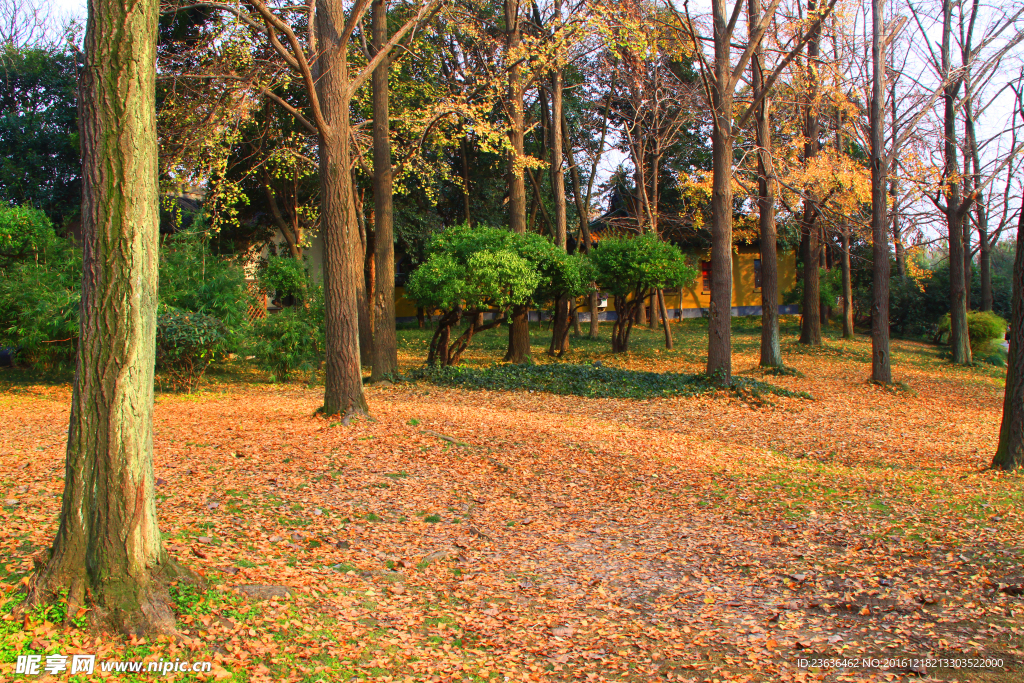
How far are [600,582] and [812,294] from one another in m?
18.5

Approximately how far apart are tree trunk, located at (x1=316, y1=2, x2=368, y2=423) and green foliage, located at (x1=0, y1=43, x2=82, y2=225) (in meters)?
12.7

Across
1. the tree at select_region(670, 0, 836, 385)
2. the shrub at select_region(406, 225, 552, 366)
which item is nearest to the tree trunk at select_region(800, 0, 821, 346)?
the tree at select_region(670, 0, 836, 385)

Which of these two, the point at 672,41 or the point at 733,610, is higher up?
the point at 672,41

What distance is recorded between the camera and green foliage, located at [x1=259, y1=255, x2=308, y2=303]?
13.8m

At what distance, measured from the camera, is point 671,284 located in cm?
1750

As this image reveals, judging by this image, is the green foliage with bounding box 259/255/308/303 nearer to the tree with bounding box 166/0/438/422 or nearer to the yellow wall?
the tree with bounding box 166/0/438/422

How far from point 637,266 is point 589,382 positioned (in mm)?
4754

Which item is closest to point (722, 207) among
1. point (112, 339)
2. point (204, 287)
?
point (204, 287)

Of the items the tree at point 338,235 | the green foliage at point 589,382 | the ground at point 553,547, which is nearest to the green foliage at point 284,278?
the green foliage at point 589,382

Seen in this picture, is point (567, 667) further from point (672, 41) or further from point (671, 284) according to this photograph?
point (671, 284)

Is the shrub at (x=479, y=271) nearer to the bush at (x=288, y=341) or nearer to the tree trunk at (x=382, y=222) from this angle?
the tree trunk at (x=382, y=222)

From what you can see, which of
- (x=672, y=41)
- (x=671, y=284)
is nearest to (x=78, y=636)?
(x=672, y=41)

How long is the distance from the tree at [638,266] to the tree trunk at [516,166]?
8.14 feet

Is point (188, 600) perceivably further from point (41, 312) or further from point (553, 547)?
point (41, 312)
